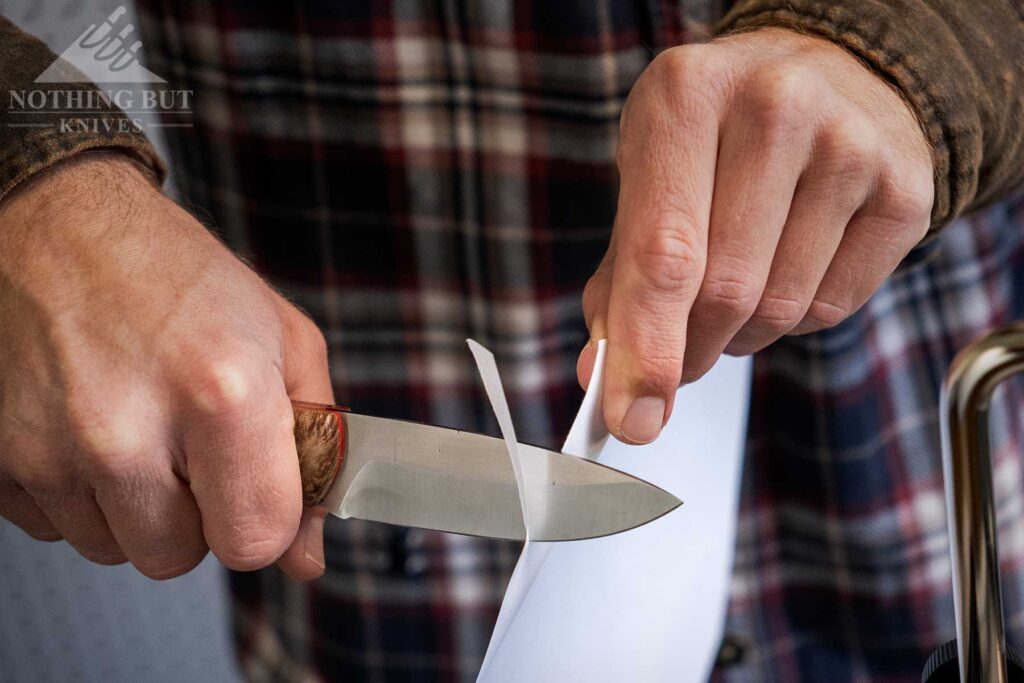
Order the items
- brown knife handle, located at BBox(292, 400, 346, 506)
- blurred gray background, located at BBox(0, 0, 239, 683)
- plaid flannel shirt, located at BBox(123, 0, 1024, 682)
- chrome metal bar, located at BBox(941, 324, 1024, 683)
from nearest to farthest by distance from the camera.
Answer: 1. chrome metal bar, located at BBox(941, 324, 1024, 683)
2. brown knife handle, located at BBox(292, 400, 346, 506)
3. plaid flannel shirt, located at BBox(123, 0, 1024, 682)
4. blurred gray background, located at BBox(0, 0, 239, 683)

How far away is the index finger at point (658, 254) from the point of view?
1.15ft

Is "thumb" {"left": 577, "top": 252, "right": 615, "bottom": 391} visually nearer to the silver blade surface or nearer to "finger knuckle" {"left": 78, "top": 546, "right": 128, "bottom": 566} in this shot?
the silver blade surface

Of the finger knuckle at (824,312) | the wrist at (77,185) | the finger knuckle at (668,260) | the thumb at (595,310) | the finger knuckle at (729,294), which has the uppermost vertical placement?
the wrist at (77,185)

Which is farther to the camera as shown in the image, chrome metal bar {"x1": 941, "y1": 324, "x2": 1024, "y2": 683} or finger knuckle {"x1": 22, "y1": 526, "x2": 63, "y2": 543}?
finger knuckle {"x1": 22, "y1": 526, "x2": 63, "y2": 543}

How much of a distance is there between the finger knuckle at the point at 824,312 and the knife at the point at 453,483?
133mm

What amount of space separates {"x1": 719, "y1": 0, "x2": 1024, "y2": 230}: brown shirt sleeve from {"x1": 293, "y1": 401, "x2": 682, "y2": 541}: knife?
0.72 ft

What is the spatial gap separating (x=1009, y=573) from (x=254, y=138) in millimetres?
690

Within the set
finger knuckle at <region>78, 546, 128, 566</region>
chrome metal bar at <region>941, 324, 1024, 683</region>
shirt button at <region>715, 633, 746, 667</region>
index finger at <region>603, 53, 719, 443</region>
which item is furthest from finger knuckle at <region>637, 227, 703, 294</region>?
shirt button at <region>715, 633, 746, 667</region>

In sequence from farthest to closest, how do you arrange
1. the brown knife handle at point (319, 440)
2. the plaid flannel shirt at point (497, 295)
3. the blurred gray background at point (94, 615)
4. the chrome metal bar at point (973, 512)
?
the blurred gray background at point (94, 615) → the plaid flannel shirt at point (497, 295) → the brown knife handle at point (319, 440) → the chrome metal bar at point (973, 512)

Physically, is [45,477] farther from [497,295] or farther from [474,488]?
[497,295]

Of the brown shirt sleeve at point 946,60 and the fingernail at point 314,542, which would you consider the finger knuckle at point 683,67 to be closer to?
the brown shirt sleeve at point 946,60

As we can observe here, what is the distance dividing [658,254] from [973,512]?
0.15m

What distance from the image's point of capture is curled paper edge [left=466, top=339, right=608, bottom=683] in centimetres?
33

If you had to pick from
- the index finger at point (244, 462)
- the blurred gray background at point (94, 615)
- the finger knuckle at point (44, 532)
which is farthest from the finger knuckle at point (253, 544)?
the blurred gray background at point (94, 615)
